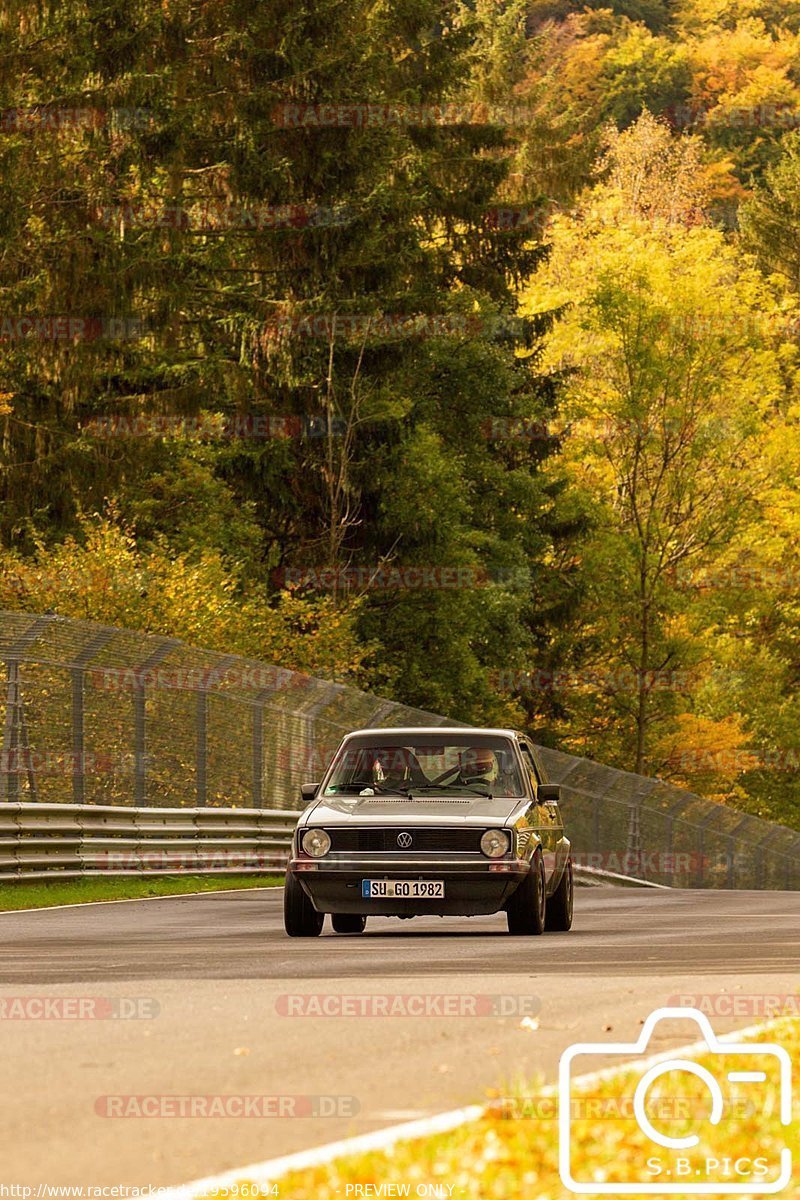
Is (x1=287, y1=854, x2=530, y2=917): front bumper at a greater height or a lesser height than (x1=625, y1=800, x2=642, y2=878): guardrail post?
greater

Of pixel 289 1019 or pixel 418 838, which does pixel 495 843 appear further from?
pixel 289 1019

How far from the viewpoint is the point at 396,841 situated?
1731 centimetres

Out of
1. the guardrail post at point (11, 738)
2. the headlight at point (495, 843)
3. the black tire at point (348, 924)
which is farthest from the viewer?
the guardrail post at point (11, 738)

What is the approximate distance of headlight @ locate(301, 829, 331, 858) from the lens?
1725 cm

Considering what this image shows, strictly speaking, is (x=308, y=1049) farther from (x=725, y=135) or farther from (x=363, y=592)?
(x=725, y=135)

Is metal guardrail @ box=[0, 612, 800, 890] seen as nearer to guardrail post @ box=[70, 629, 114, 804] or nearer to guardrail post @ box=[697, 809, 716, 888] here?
guardrail post @ box=[70, 629, 114, 804]

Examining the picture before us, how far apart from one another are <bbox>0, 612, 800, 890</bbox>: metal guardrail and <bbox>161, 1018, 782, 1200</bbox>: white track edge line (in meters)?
17.3

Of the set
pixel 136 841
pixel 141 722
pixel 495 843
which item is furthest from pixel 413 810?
pixel 141 722

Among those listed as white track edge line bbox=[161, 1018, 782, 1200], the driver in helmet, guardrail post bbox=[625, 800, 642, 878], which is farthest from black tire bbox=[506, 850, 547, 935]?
guardrail post bbox=[625, 800, 642, 878]

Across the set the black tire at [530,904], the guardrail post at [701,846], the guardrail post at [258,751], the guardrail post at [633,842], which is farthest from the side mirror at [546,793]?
the guardrail post at [701,846]

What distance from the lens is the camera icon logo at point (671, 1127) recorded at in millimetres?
6184

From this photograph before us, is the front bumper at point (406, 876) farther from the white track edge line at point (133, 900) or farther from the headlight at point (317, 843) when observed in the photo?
the white track edge line at point (133, 900)

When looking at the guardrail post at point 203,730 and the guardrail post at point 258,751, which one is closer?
the guardrail post at point 203,730

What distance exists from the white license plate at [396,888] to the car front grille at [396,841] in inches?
9.1
